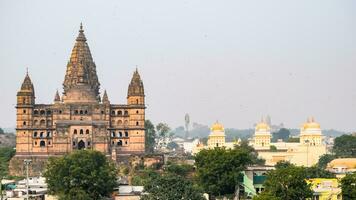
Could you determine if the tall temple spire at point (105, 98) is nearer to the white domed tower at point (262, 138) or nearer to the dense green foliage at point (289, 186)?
the dense green foliage at point (289, 186)

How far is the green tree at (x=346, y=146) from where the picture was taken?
130500 mm

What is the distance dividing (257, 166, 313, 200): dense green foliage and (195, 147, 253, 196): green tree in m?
11.9

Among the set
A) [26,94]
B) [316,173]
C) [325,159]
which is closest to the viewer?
[316,173]

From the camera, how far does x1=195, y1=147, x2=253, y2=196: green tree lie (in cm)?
7519

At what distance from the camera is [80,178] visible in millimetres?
71688

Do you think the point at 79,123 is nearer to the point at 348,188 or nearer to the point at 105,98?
the point at 105,98

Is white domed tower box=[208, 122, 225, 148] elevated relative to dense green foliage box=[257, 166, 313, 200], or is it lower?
elevated

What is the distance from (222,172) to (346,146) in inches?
2391

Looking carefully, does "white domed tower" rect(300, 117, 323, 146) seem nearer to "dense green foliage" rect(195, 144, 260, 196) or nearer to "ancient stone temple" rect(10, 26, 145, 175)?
"ancient stone temple" rect(10, 26, 145, 175)

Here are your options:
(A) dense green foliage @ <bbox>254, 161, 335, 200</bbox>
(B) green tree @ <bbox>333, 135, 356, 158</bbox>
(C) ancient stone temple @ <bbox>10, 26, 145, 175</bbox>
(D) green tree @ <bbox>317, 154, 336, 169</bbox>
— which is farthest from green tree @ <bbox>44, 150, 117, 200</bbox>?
(B) green tree @ <bbox>333, 135, 356, 158</bbox>

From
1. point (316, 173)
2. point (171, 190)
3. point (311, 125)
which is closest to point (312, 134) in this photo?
point (311, 125)

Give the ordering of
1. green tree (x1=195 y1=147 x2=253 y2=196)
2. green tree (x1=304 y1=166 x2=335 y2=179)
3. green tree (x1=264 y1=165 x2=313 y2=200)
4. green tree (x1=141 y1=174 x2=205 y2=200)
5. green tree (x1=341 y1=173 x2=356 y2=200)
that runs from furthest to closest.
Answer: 1. green tree (x1=304 y1=166 x2=335 y2=179)
2. green tree (x1=195 y1=147 x2=253 y2=196)
3. green tree (x1=141 y1=174 x2=205 y2=200)
4. green tree (x1=264 y1=165 x2=313 y2=200)
5. green tree (x1=341 y1=173 x2=356 y2=200)

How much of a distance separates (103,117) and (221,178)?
81.4 ft

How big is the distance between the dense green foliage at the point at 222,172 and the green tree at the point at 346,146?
172 ft
